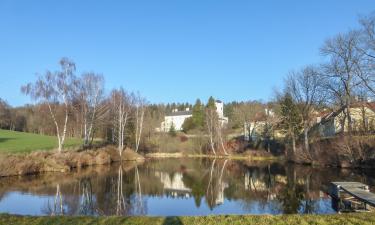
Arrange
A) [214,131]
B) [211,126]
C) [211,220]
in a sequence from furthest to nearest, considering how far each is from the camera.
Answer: [214,131] < [211,126] < [211,220]

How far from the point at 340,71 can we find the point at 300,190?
20.5 meters

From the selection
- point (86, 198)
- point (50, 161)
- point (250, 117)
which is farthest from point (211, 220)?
point (250, 117)

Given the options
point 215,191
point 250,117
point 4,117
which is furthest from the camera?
point 4,117

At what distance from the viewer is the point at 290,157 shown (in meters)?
47.2

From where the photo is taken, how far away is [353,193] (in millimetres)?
15898

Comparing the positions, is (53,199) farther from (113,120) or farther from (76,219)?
(113,120)

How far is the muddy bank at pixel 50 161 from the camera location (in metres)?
28.5

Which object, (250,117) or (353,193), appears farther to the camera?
(250,117)

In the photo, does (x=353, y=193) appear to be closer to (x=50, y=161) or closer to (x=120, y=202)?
(x=120, y=202)

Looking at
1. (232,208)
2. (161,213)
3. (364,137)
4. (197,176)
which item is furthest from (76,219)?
(364,137)

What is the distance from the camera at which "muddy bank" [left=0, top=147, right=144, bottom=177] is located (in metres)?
28.5

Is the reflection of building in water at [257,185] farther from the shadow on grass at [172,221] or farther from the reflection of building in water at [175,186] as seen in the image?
the shadow on grass at [172,221]

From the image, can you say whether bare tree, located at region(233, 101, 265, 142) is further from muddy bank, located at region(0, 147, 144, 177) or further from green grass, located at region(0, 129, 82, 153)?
green grass, located at region(0, 129, 82, 153)

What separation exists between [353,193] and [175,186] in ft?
39.1
